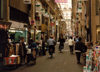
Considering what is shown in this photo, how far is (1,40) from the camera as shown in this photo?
1289 cm

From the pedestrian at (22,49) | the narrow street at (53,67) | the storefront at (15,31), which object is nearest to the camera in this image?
the narrow street at (53,67)

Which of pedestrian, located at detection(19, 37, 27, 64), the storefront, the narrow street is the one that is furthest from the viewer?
the storefront

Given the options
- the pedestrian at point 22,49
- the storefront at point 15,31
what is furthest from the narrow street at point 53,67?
the storefront at point 15,31

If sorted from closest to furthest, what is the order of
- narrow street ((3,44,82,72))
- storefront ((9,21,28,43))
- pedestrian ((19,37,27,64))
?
narrow street ((3,44,82,72)) < pedestrian ((19,37,27,64)) < storefront ((9,21,28,43))

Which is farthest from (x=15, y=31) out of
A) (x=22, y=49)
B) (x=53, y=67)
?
(x=53, y=67)

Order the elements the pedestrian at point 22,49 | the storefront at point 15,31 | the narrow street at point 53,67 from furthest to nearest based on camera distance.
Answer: the storefront at point 15,31
the pedestrian at point 22,49
the narrow street at point 53,67

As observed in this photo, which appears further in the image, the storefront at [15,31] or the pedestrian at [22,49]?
the storefront at [15,31]

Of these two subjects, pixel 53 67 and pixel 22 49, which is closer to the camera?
pixel 53 67

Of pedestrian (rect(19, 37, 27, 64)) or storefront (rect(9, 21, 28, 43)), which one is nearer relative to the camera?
pedestrian (rect(19, 37, 27, 64))

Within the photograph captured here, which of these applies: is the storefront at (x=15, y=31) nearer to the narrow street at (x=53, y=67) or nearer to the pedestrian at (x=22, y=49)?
the narrow street at (x=53, y=67)

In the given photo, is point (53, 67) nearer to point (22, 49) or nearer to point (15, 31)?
point (22, 49)

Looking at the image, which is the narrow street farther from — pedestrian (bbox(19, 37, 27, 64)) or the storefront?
the storefront

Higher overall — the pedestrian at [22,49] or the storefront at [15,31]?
the storefront at [15,31]

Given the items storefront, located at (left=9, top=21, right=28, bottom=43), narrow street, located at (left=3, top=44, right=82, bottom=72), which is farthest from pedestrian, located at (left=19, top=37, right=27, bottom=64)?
storefront, located at (left=9, top=21, right=28, bottom=43)
